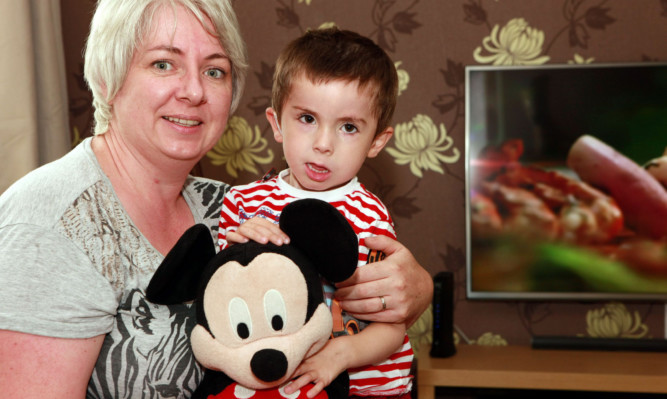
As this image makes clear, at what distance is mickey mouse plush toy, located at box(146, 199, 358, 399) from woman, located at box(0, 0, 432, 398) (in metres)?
0.14

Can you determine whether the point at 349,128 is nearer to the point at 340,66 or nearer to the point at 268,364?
the point at 340,66

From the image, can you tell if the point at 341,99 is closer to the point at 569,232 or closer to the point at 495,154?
the point at 495,154

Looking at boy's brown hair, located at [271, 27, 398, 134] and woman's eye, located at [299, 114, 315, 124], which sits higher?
boy's brown hair, located at [271, 27, 398, 134]

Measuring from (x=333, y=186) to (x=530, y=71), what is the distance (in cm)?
153

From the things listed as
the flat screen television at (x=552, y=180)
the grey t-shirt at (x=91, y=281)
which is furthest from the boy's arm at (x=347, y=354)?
the flat screen television at (x=552, y=180)

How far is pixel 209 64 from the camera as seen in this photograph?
4.45ft

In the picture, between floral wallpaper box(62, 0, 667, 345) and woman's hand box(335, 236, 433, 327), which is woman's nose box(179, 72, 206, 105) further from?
floral wallpaper box(62, 0, 667, 345)

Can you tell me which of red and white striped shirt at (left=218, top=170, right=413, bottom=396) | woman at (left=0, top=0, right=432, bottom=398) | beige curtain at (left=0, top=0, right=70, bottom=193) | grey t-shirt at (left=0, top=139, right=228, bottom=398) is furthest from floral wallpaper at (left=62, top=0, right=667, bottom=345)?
grey t-shirt at (left=0, top=139, right=228, bottom=398)

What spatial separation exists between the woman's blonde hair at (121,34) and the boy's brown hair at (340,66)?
0.15 meters

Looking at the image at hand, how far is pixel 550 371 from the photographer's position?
90.2 inches

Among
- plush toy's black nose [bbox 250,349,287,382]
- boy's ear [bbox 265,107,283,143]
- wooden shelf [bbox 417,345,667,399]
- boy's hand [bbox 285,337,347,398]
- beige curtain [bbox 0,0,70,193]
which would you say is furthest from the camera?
wooden shelf [bbox 417,345,667,399]

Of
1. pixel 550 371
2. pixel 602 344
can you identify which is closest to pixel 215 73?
pixel 550 371

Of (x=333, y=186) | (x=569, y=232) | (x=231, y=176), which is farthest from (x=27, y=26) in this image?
(x=569, y=232)

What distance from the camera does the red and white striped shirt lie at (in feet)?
4.23
